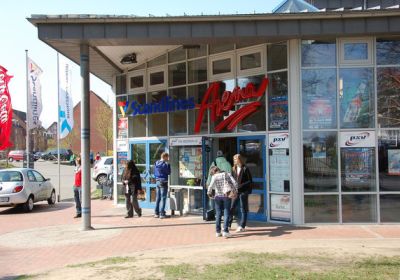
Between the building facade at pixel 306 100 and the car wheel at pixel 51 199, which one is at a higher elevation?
the building facade at pixel 306 100

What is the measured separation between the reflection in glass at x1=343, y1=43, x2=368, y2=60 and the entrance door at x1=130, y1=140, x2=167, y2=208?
20.0ft

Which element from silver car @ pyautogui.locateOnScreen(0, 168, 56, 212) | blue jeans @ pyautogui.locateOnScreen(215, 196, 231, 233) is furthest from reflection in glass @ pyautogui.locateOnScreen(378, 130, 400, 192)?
silver car @ pyautogui.locateOnScreen(0, 168, 56, 212)

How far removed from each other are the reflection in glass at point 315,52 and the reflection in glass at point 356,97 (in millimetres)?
536

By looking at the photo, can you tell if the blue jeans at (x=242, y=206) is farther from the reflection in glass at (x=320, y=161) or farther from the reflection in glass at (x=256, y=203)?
the reflection in glass at (x=320, y=161)

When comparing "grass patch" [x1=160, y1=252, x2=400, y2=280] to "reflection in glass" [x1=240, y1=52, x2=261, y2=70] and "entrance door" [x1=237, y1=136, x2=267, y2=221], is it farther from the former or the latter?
"reflection in glass" [x1=240, y1=52, x2=261, y2=70]

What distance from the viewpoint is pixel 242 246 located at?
9.54 metres

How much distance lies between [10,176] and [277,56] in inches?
386

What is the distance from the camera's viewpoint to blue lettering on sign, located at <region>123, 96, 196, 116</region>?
1454cm

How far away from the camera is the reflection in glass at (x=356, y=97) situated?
11.9 metres

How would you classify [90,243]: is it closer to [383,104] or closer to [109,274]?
[109,274]

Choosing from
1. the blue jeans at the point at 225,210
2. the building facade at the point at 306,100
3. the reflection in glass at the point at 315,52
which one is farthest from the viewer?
the reflection in glass at the point at 315,52

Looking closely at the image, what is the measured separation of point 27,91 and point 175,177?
8.36 m

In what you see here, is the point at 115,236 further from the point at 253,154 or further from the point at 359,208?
the point at 359,208

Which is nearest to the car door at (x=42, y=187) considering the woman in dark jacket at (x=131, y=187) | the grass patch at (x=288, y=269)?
the woman in dark jacket at (x=131, y=187)
